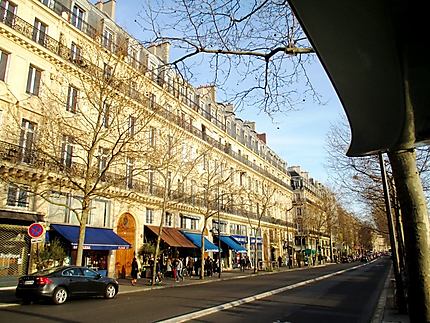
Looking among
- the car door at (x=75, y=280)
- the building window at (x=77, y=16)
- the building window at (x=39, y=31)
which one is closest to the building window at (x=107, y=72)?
the building window at (x=39, y=31)

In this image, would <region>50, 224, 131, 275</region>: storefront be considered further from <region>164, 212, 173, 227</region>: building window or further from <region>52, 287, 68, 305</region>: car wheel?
<region>164, 212, 173, 227</region>: building window

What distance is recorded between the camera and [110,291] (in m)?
16.7

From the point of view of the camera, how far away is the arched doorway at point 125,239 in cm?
2769

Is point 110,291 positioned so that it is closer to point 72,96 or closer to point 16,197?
point 16,197

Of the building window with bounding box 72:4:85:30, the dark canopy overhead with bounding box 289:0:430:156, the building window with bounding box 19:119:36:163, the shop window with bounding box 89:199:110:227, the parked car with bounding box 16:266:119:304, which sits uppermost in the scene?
the building window with bounding box 72:4:85:30

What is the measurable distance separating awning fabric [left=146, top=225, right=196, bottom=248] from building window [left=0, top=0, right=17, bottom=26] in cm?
1722

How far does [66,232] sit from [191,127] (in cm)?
1936

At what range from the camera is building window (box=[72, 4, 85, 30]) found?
1012 inches

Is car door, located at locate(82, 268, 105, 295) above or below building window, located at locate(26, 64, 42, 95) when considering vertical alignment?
below

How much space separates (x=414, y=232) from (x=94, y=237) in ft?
73.6

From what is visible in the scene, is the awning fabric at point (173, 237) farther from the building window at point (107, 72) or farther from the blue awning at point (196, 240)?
the building window at point (107, 72)

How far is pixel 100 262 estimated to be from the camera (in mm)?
25891

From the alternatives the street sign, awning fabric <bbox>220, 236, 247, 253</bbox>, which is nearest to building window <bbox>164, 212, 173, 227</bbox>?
awning fabric <bbox>220, 236, 247, 253</bbox>

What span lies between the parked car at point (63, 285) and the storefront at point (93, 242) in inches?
187
